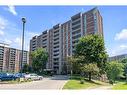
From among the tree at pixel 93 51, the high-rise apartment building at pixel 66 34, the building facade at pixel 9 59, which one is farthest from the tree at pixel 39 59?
the building facade at pixel 9 59

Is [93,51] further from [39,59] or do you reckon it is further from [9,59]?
[9,59]

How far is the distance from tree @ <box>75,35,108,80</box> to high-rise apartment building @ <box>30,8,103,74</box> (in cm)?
2880

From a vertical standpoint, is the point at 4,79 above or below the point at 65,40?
below

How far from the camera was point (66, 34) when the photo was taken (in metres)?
90.2

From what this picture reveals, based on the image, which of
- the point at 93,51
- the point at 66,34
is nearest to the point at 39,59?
the point at 66,34

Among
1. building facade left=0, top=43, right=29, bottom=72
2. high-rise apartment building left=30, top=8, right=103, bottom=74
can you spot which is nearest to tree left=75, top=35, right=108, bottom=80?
high-rise apartment building left=30, top=8, right=103, bottom=74

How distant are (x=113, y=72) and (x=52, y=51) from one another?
4388 centimetres

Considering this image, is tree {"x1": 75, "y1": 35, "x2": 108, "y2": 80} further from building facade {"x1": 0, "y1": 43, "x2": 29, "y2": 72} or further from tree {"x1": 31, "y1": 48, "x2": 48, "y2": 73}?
building facade {"x1": 0, "y1": 43, "x2": 29, "y2": 72}

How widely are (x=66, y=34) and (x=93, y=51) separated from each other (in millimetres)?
47156

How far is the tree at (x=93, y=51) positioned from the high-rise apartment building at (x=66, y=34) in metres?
28.8

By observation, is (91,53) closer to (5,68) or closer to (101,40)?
(101,40)

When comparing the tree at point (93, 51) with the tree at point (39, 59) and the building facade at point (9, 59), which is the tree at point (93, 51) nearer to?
the tree at point (39, 59)

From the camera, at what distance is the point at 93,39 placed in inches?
1763

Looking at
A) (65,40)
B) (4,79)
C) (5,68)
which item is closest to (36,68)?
(65,40)
